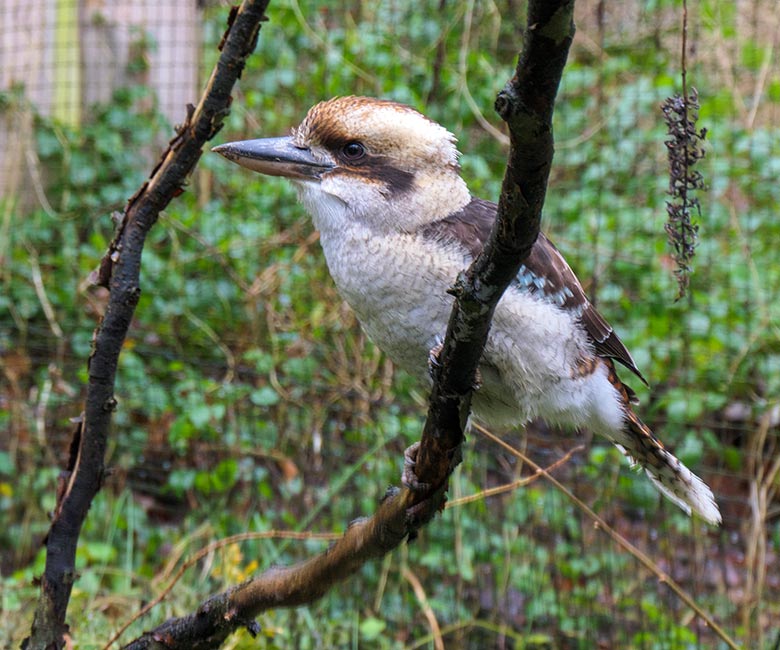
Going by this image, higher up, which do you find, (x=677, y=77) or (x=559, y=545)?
(x=677, y=77)

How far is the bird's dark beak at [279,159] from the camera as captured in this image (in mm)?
2084

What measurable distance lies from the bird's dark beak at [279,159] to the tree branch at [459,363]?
732 mm

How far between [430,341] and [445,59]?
2.65 metres

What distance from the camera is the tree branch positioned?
106 centimetres

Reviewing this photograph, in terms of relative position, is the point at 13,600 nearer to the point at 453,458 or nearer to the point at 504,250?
the point at 453,458

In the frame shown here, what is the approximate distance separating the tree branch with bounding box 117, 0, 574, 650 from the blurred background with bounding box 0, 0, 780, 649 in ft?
4.23

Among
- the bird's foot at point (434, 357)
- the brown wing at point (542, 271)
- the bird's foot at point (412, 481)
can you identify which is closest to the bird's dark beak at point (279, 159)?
the brown wing at point (542, 271)

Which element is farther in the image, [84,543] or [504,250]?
[84,543]

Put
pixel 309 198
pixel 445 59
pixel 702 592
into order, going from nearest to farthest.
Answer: pixel 309 198, pixel 702 592, pixel 445 59

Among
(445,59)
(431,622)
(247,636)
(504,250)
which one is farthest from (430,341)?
(445,59)

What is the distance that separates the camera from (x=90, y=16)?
508cm

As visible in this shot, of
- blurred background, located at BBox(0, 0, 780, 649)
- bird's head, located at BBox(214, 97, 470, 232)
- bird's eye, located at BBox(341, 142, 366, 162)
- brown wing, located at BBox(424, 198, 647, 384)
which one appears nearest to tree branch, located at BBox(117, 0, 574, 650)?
brown wing, located at BBox(424, 198, 647, 384)

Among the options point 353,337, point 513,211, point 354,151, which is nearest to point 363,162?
point 354,151

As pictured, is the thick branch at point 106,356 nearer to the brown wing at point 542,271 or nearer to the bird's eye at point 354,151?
the bird's eye at point 354,151
